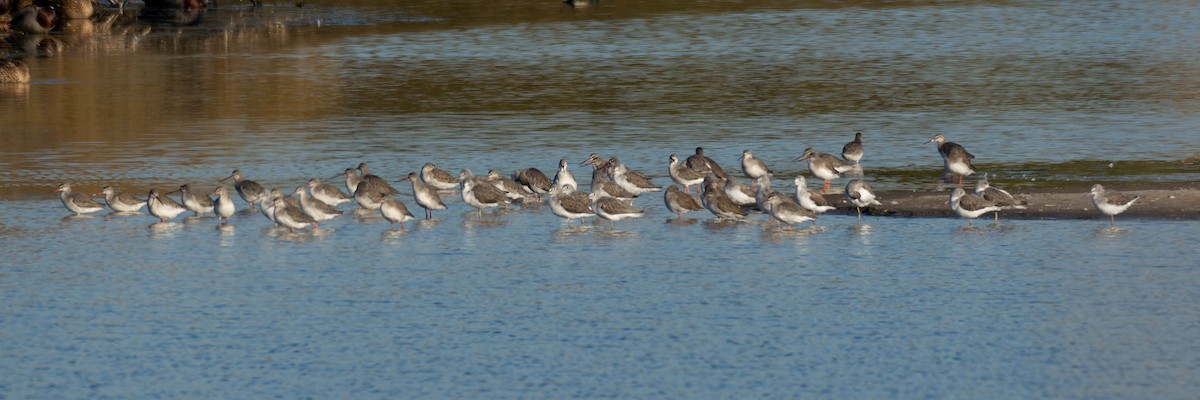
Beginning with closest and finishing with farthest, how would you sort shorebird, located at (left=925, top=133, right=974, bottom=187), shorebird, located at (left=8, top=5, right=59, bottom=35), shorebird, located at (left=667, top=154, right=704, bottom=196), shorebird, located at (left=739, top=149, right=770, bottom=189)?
shorebird, located at (left=667, top=154, right=704, bottom=196) < shorebird, located at (left=739, top=149, right=770, bottom=189) < shorebird, located at (left=925, top=133, right=974, bottom=187) < shorebird, located at (left=8, top=5, right=59, bottom=35)

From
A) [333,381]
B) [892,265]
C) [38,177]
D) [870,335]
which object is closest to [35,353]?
[333,381]

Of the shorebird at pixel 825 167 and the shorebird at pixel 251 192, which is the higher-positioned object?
the shorebird at pixel 825 167

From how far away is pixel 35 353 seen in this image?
1457cm

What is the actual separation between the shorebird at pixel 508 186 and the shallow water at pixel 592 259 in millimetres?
525

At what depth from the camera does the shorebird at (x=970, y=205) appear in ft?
67.3

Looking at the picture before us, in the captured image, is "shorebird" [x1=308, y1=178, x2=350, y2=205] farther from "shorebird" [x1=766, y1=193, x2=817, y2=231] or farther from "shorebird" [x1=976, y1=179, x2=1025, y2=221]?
"shorebird" [x1=976, y1=179, x2=1025, y2=221]

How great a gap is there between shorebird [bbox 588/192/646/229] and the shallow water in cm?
23

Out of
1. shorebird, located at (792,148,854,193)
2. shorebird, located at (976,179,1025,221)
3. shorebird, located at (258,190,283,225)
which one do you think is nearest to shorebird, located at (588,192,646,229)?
shorebird, located at (792,148,854,193)

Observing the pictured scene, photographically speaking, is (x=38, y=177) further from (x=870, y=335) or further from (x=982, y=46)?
(x=982, y=46)

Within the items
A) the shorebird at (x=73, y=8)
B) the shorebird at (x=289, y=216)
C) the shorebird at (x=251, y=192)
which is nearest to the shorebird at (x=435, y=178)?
the shorebird at (x=251, y=192)

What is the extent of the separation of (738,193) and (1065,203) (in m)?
4.09

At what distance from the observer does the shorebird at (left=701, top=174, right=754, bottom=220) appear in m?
21.4

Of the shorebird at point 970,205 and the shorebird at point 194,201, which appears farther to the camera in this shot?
the shorebird at point 194,201

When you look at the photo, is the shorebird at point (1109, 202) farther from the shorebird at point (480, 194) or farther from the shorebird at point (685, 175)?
the shorebird at point (480, 194)
